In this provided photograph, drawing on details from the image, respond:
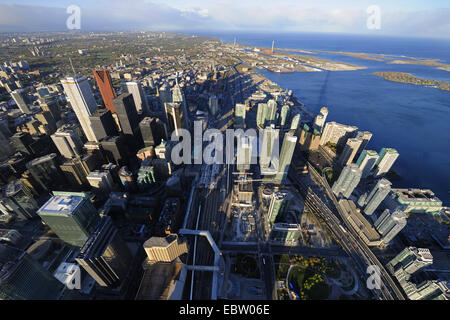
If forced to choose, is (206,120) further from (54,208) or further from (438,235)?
(438,235)

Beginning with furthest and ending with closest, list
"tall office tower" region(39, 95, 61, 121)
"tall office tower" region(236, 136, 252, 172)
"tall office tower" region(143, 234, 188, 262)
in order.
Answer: "tall office tower" region(39, 95, 61, 121) → "tall office tower" region(236, 136, 252, 172) → "tall office tower" region(143, 234, 188, 262)

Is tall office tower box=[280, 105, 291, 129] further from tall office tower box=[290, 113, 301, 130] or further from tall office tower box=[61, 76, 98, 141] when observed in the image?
tall office tower box=[61, 76, 98, 141]

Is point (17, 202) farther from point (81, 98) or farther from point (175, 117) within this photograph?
point (175, 117)

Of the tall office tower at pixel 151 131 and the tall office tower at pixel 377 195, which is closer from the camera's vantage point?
the tall office tower at pixel 377 195

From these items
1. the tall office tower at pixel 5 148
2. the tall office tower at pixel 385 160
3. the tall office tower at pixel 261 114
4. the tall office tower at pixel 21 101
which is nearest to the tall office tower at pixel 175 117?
the tall office tower at pixel 261 114

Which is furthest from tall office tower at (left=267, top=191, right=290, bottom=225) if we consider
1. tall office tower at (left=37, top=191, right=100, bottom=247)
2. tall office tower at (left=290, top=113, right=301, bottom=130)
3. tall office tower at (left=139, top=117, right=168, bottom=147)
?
tall office tower at (left=139, top=117, right=168, bottom=147)

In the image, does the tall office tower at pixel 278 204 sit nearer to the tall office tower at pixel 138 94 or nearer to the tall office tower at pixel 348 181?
the tall office tower at pixel 348 181
